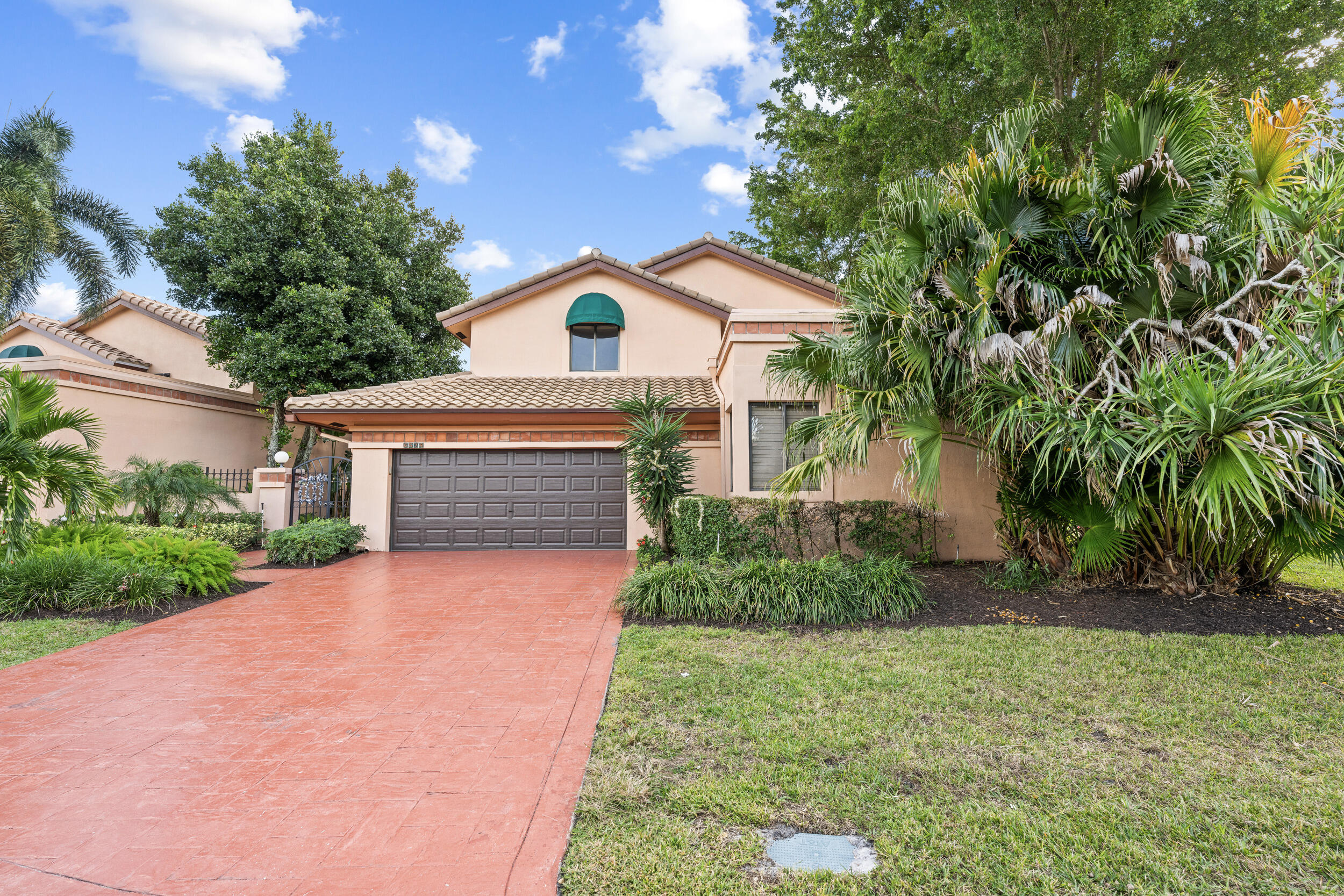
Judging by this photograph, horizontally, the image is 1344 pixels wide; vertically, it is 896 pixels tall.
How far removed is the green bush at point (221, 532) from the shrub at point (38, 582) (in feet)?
6.71

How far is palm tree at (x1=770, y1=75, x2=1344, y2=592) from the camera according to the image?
18.1 feet

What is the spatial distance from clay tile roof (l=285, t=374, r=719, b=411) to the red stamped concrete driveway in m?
6.13

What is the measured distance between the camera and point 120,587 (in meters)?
7.73

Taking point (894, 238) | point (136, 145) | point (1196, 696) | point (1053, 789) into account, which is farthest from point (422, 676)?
point (136, 145)

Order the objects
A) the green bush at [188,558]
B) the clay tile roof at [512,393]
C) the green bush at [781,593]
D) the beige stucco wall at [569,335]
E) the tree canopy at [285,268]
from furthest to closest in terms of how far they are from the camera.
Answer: the tree canopy at [285,268] < the beige stucco wall at [569,335] < the clay tile roof at [512,393] < the green bush at [188,558] < the green bush at [781,593]

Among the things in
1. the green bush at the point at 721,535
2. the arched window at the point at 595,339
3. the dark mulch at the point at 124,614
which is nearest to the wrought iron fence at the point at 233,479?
the dark mulch at the point at 124,614

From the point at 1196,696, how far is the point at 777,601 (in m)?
3.68

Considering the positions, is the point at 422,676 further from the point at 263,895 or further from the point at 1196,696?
the point at 1196,696

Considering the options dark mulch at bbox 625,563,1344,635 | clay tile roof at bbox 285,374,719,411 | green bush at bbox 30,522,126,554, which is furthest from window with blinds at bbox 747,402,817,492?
green bush at bbox 30,522,126,554

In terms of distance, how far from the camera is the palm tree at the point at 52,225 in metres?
15.9

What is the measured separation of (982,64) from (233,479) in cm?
1973

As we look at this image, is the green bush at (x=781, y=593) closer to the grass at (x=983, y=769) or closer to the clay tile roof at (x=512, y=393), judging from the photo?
the grass at (x=983, y=769)

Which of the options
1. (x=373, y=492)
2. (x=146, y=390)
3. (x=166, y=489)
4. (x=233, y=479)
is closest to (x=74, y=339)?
(x=146, y=390)

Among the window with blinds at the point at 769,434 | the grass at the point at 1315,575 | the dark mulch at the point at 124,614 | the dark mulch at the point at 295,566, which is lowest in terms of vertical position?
the dark mulch at the point at 124,614
